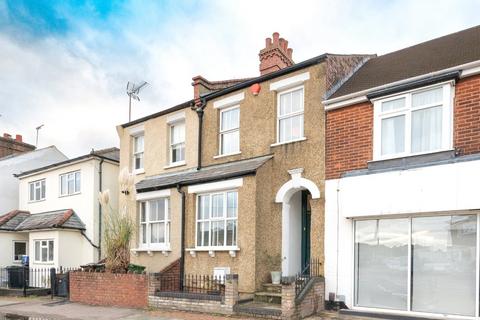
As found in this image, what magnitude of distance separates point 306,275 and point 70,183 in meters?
14.4

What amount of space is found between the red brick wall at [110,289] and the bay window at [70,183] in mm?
7422

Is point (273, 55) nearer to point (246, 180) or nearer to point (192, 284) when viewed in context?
point (246, 180)

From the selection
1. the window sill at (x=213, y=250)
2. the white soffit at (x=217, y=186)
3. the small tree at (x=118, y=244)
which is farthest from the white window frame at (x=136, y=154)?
the window sill at (x=213, y=250)

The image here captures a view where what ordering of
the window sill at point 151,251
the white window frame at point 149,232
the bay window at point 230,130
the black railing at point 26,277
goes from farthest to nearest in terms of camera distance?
the black railing at point 26,277, the white window frame at point 149,232, the window sill at point 151,251, the bay window at point 230,130

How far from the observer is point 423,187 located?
9.41m

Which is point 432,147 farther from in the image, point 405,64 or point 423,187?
point 405,64

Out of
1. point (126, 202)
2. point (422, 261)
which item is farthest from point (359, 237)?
point (126, 202)

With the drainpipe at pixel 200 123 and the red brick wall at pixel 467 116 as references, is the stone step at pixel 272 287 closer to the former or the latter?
the drainpipe at pixel 200 123

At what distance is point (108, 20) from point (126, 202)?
21.4 feet

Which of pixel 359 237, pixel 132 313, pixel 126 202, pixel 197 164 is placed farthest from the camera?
pixel 126 202

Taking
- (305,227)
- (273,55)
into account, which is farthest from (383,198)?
(273,55)

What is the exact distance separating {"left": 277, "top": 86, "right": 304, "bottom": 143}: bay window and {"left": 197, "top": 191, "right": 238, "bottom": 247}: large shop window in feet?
7.59

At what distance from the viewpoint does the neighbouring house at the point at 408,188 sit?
9078mm

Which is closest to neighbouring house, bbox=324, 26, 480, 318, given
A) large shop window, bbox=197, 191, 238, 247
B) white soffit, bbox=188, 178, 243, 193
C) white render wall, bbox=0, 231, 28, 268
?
white soffit, bbox=188, 178, 243, 193
